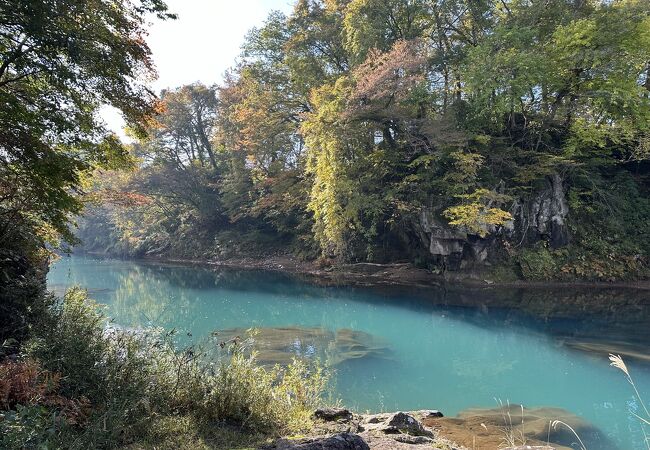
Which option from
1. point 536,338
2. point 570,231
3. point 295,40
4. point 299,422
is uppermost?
point 295,40

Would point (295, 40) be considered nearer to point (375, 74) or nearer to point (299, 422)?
point (375, 74)

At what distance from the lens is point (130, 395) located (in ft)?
11.3

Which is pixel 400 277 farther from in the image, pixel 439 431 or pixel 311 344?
pixel 439 431

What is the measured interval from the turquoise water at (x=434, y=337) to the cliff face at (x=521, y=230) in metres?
2.24

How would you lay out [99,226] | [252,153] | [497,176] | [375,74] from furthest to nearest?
[99,226]
[252,153]
[497,176]
[375,74]

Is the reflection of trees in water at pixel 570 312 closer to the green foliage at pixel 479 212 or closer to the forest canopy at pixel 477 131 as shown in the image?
the forest canopy at pixel 477 131

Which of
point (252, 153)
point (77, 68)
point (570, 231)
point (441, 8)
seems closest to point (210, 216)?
point (252, 153)

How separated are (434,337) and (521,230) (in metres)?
8.68

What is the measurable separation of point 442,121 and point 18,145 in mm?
13786

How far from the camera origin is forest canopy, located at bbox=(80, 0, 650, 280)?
14938 millimetres

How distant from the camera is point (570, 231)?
55.4 ft

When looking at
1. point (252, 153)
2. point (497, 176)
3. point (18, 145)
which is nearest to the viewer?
point (18, 145)

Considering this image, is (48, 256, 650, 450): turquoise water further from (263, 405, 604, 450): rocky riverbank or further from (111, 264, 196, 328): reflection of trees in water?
(263, 405, 604, 450): rocky riverbank

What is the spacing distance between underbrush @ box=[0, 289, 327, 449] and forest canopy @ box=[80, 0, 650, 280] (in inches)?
494
